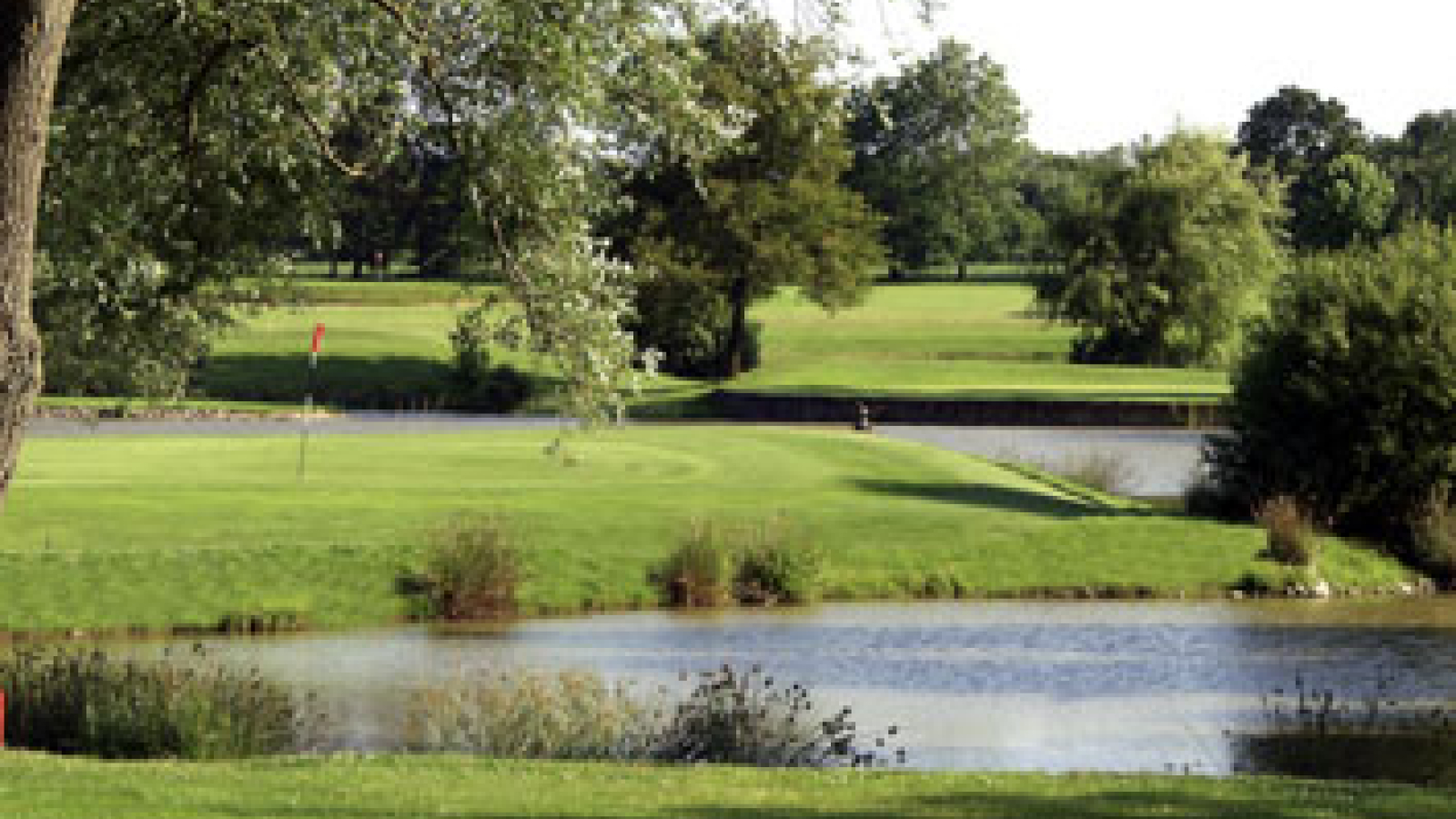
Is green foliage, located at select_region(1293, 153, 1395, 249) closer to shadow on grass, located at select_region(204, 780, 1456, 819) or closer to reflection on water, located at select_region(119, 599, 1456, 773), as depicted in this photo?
reflection on water, located at select_region(119, 599, 1456, 773)

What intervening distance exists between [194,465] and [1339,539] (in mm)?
20229

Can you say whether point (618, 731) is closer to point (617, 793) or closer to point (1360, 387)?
point (617, 793)

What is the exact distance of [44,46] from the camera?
12445mm

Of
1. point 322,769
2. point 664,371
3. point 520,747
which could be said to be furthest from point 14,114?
point 664,371

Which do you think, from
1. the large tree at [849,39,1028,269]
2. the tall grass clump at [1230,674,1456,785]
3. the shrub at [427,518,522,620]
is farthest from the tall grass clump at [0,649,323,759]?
the large tree at [849,39,1028,269]

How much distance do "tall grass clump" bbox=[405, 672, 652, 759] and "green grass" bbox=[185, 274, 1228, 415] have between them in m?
47.9

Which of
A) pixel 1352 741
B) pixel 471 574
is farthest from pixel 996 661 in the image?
pixel 471 574

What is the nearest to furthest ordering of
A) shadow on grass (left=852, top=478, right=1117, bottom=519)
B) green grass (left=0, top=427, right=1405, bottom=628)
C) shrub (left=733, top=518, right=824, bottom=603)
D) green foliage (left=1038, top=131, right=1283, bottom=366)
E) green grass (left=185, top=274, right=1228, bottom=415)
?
green grass (left=0, top=427, right=1405, bottom=628)
shrub (left=733, top=518, right=824, bottom=603)
shadow on grass (left=852, top=478, right=1117, bottom=519)
green grass (left=185, top=274, right=1228, bottom=415)
green foliage (left=1038, top=131, right=1283, bottom=366)

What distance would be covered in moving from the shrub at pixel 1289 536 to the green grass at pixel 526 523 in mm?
386

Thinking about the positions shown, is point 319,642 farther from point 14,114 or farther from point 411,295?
point 411,295

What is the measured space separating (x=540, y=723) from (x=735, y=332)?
73.8m

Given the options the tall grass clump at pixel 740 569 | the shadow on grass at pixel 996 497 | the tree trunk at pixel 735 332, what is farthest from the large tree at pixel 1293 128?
the tall grass clump at pixel 740 569

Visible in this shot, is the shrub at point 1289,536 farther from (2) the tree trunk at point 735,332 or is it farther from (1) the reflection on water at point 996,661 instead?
(2) the tree trunk at point 735,332

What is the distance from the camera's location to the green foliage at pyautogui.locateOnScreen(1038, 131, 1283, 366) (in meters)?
99.4
